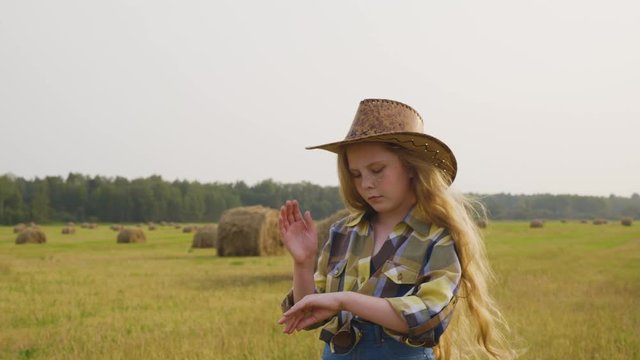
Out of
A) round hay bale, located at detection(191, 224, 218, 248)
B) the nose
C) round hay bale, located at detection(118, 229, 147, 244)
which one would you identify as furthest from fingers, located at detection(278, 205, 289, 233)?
round hay bale, located at detection(118, 229, 147, 244)

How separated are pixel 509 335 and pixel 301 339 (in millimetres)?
2074

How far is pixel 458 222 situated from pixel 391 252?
0.97ft

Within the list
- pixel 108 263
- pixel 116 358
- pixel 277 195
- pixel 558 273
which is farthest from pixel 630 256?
pixel 277 195

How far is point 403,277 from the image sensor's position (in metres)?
3.24

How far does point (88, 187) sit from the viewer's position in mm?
95562

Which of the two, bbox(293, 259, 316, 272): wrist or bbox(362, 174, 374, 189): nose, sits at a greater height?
bbox(362, 174, 374, 189): nose

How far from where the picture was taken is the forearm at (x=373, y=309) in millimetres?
3033

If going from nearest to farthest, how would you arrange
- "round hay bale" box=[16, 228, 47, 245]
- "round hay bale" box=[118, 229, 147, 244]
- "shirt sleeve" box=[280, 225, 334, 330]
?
1. "shirt sleeve" box=[280, 225, 334, 330]
2. "round hay bale" box=[16, 228, 47, 245]
3. "round hay bale" box=[118, 229, 147, 244]

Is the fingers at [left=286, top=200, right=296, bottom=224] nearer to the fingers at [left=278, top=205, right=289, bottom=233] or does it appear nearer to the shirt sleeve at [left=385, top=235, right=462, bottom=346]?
the fingers at [left=278, top=205, right=289, bottom=233]

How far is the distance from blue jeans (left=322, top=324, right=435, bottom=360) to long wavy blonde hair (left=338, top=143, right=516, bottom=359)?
35 centimetres

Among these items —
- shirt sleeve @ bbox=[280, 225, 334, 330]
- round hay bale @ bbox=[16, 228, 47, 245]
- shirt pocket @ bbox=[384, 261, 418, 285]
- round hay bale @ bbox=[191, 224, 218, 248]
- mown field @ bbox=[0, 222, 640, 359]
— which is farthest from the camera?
round hay bale @ bbox=[16, 228, 47, 245]

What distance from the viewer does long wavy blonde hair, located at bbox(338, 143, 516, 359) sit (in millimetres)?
3328

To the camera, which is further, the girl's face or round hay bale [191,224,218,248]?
round hay bale [191,224,218,248]

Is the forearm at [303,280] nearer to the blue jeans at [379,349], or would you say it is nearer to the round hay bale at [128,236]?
the blue jeans at [379,349]
